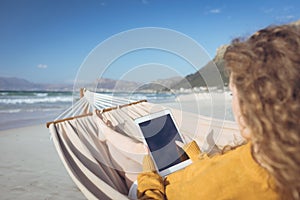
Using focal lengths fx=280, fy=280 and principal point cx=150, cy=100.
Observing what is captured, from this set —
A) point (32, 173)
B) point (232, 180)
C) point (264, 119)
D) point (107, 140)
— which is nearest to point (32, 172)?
point (32, 173)

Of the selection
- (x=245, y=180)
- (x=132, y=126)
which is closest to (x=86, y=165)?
(x=132, y=126)

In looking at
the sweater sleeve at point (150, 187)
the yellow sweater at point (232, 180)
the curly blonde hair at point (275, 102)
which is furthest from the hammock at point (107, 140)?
the curly blonde hair at point (275, 102)

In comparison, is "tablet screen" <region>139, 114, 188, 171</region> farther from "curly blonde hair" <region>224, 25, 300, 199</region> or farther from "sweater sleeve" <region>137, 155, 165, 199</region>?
"curly blonde hair" <region>224, 25, 300, 199</region>

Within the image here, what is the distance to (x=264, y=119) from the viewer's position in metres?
0.62

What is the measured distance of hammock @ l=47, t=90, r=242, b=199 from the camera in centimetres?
128

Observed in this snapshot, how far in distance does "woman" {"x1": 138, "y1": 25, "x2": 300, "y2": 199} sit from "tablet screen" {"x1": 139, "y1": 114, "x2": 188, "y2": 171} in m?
0.61

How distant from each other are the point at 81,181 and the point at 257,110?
2.85 ft

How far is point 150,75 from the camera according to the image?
6.50ft

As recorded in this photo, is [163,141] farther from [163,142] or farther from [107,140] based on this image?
[107,140]

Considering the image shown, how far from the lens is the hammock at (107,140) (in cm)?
128

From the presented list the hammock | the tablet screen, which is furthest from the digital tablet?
the hammock

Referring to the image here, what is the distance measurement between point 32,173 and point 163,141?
143 centimetres

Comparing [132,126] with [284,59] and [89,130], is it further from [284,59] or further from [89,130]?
[284,59]

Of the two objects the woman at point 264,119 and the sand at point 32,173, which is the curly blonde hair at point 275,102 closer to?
the woman at point 264,119
